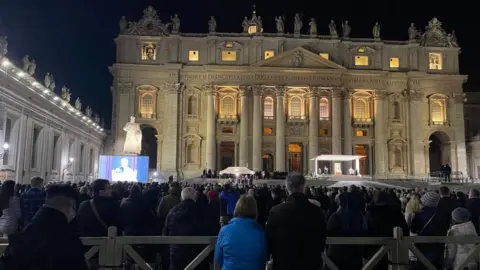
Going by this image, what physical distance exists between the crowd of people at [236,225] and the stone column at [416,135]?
5033 centimetres

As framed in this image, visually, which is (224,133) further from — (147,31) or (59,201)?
(59,201)

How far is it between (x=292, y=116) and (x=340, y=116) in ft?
20.2

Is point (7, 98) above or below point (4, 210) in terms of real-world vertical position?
above

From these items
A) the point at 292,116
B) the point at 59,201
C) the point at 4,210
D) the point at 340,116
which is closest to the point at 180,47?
the point at 292,116

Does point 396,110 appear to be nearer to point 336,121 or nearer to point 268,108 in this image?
point 336,121

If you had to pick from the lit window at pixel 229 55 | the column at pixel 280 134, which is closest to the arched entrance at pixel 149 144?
the lit window at pixel 229 55

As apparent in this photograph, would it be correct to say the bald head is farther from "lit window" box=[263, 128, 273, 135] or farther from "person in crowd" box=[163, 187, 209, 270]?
"lit window" box=[263, 128, 273, 135]

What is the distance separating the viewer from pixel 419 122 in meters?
59.4

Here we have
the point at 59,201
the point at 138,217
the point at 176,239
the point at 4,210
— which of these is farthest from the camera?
the point at 4,210

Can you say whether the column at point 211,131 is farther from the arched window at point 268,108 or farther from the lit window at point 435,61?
the lit window at point 435,61

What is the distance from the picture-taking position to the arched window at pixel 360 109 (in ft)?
199

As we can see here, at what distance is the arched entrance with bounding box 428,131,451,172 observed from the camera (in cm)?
6157

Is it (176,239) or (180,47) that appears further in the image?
(180,47)

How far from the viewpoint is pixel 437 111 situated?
61.5m
